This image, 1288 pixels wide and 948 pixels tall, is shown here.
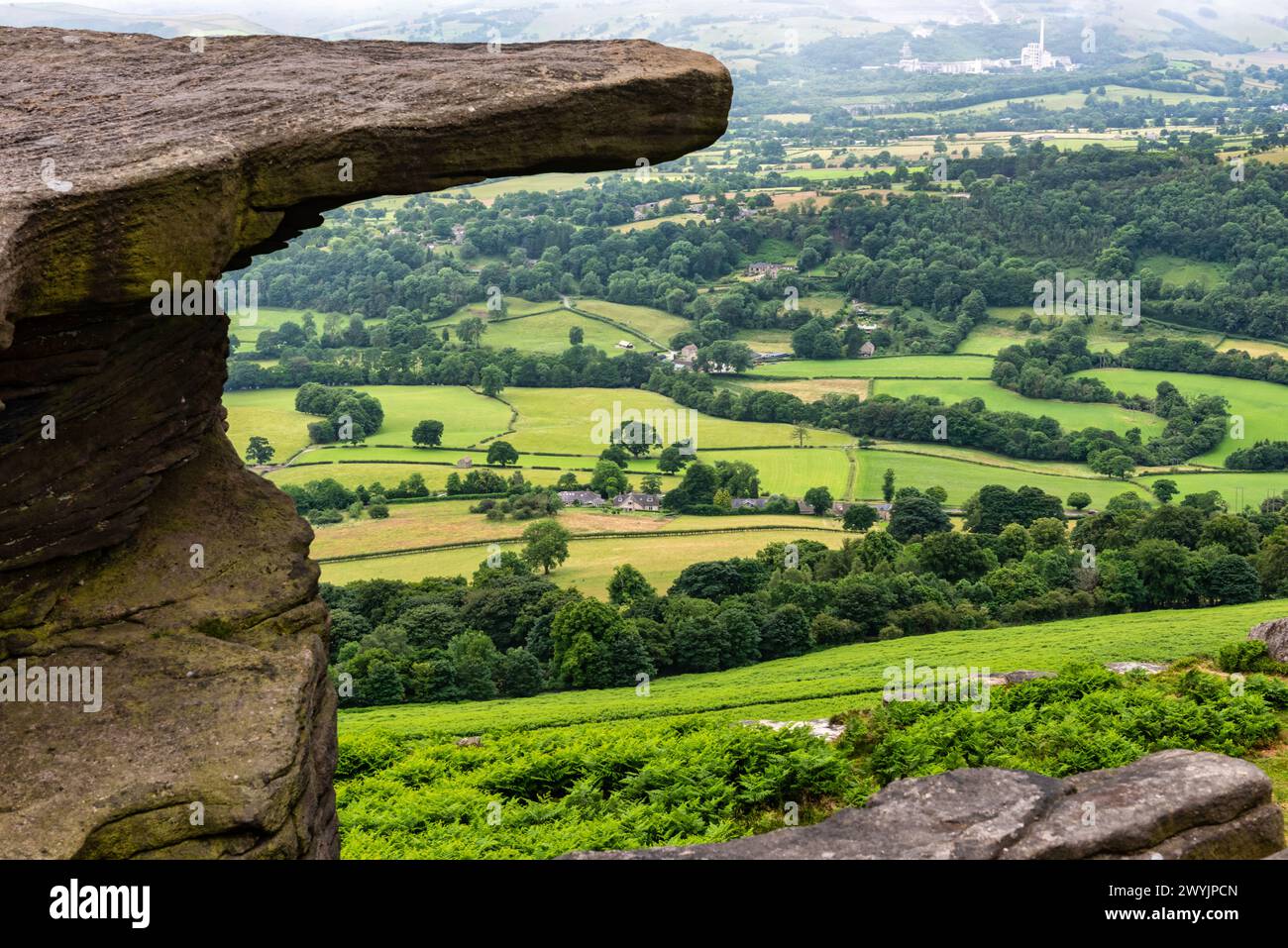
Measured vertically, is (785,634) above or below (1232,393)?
above

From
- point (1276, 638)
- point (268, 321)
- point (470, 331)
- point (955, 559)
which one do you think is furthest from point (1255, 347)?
point (1276, 638)

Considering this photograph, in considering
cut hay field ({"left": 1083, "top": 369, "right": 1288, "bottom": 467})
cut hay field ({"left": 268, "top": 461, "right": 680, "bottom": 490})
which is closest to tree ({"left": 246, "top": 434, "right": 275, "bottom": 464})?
cut hay field ({"left": 268, "top": 461, "right": 680, "bottom": 490})

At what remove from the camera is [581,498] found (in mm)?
91750

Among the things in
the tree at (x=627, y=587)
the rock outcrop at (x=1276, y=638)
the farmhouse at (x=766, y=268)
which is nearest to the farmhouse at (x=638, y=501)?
the tree at (x=627, y=587)

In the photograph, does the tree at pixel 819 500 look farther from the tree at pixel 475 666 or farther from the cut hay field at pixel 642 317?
the cut hay field at pixel 642 317

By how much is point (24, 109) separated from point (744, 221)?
166 metres

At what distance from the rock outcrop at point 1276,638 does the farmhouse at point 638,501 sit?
62431 mm

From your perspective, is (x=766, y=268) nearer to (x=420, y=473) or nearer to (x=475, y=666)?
(x=420, y=473)

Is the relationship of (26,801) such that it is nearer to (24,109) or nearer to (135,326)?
(135,326)

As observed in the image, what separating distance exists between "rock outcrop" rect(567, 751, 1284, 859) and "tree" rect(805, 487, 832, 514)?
74.1m

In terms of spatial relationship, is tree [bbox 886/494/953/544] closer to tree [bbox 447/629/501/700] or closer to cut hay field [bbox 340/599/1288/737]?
cut hay field [bbox 340/599/1288/737]

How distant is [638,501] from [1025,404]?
4254 centimetres

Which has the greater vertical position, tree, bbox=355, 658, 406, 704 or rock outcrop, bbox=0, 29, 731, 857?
rock outcrop, bbox=0, 29, 731, 857

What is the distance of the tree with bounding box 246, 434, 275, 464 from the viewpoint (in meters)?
102
